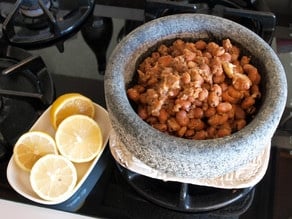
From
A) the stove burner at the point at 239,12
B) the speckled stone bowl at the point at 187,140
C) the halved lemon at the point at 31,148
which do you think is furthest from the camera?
the stove burner at the point at 239,12

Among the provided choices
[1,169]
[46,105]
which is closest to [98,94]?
[46,105]

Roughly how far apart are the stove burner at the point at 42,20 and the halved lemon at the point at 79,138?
23cm

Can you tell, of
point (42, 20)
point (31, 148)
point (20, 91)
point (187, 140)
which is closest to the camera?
point (187, 140)

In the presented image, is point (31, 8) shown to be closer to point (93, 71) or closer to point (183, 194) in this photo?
point (93, 71)

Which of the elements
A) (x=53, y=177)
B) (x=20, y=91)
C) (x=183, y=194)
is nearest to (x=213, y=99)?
(x=183, y=194)

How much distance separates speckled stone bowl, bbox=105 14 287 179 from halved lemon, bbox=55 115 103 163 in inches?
3.2

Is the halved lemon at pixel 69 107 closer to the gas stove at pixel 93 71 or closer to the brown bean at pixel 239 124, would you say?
the gas stove at pixel 93 71

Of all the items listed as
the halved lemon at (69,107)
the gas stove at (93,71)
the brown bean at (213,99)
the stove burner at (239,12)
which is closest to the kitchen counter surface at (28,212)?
the gas stove at (93,71)

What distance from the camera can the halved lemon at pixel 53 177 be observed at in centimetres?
66

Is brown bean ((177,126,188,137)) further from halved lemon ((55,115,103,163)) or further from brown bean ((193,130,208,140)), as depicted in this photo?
halved lemon ((55,115,103,163))

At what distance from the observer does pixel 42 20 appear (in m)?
0.92

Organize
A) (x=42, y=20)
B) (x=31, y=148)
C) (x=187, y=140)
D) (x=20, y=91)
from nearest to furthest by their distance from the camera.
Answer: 1. (x=187, y=140)
2. (x=31, y=148)
3. (x=20, y=91)
4. (x=42, y=20)

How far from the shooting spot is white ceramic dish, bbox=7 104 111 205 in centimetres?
68

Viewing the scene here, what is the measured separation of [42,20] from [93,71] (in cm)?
16
